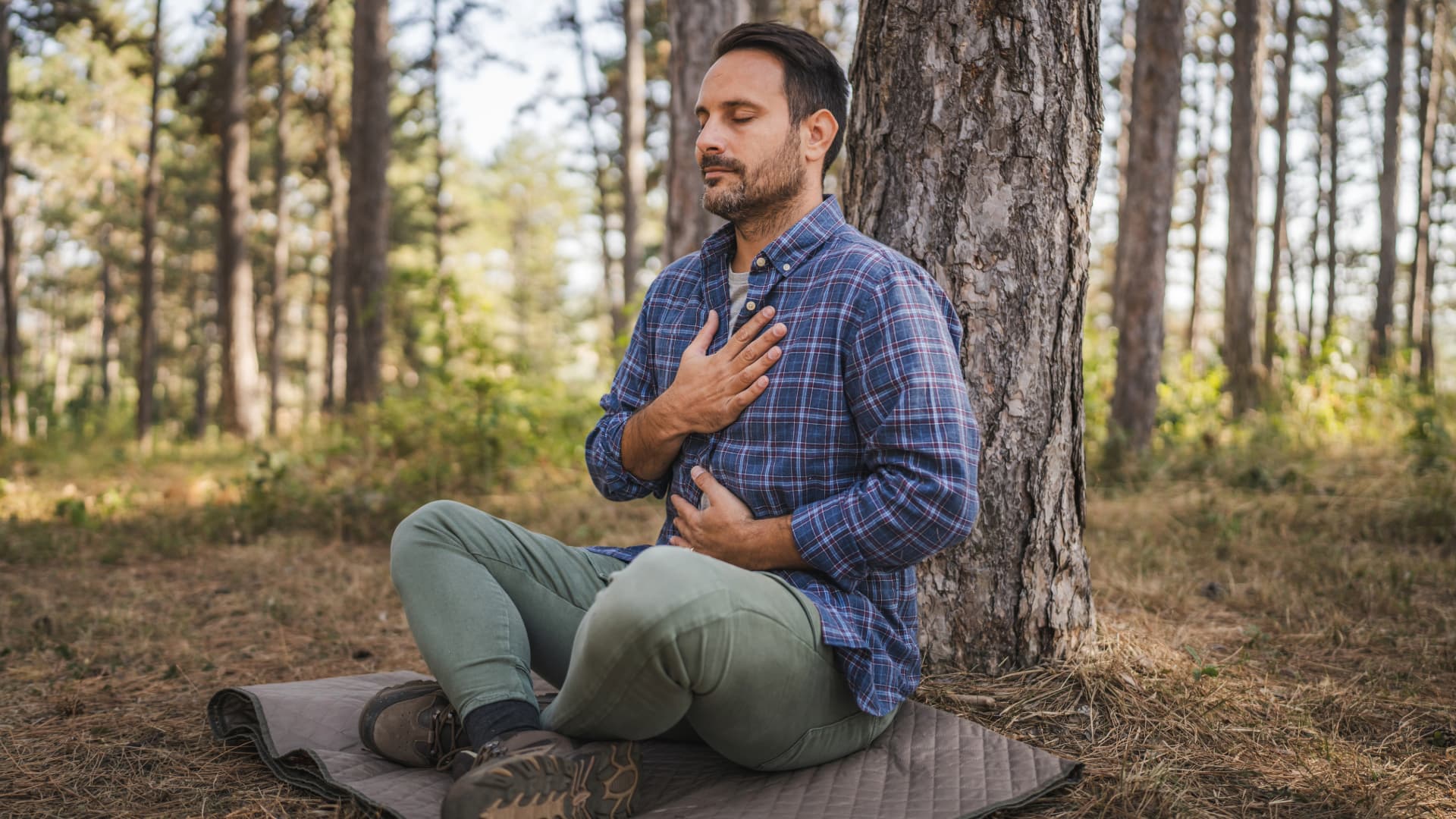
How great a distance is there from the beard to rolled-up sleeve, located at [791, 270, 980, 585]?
381 mm

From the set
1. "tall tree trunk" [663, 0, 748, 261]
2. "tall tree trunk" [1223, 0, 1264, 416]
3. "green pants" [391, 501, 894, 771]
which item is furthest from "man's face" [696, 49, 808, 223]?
"tall tree trunk" [1223, 0, 1264, 416]

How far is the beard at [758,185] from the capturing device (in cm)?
236

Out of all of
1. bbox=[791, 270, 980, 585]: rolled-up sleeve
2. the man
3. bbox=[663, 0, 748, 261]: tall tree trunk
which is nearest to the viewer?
the man

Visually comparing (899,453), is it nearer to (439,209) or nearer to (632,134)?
(632,134)

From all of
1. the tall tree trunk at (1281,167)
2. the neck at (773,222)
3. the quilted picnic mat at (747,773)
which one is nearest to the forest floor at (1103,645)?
the quilted picnic mat at (747,773)

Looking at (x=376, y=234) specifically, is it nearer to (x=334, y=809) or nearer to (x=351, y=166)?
(x=351, y=166)

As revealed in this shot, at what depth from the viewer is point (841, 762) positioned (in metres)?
2.36

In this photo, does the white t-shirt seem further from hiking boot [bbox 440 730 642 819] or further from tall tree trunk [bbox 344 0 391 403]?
tall tree trunk [bbox 344 0 391 403]

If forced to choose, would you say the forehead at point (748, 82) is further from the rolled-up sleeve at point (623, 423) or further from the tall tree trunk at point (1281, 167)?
the tall tree trunk at point (1281, 167)

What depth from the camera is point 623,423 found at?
258 cm

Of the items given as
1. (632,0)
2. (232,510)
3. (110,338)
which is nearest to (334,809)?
(232,510)

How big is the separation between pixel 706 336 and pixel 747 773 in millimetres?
1076

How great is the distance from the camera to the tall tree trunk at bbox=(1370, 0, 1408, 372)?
13469 millimetres

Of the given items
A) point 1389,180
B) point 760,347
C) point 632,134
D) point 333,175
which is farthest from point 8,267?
point 1389,180
